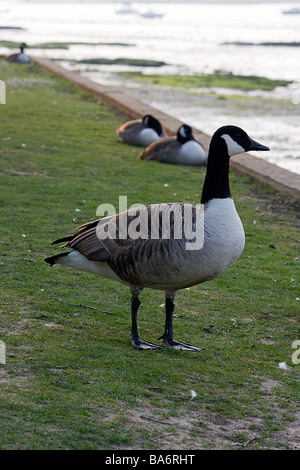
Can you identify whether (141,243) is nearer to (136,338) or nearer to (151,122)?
(136,338)

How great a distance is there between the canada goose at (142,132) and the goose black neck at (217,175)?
7.89m

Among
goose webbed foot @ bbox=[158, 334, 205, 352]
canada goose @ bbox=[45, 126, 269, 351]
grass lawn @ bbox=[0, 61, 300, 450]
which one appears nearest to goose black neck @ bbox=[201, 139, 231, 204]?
canada goose @ bbox=[45, 126, 269, 351]

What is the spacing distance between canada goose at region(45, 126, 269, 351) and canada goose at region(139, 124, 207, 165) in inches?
251

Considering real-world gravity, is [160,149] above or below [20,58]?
below

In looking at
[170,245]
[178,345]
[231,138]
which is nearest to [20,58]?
[231,138]

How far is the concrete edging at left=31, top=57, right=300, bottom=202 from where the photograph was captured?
10.3 meters

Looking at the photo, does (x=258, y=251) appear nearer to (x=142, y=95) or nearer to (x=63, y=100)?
(x=63, y=100)

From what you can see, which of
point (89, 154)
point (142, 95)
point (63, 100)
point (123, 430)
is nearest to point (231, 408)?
point (123, 430)

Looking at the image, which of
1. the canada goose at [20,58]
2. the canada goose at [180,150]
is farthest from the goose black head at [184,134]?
the canada goose at [20,58]

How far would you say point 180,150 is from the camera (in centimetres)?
1184

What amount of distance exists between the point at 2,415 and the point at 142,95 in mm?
18512

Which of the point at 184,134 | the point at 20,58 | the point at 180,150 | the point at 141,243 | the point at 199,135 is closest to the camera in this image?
the point at 141,243

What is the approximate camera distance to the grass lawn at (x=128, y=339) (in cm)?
397

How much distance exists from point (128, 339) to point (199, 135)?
9.22 meters
